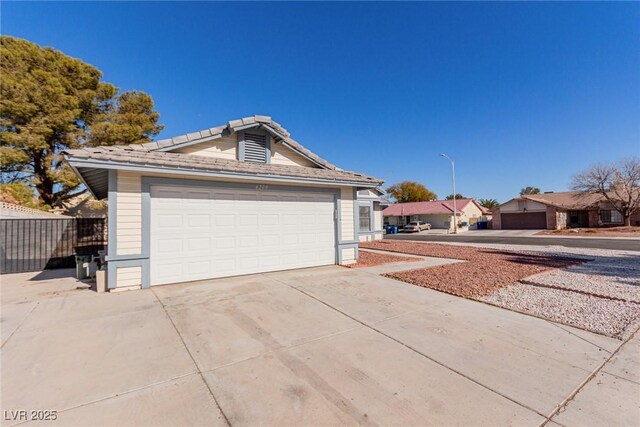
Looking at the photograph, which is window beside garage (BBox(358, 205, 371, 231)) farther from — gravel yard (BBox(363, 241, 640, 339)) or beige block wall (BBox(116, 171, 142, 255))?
beige block wall (BBox(116, 171, 142, 255))

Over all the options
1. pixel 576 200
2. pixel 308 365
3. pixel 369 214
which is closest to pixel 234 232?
pixel 308 365

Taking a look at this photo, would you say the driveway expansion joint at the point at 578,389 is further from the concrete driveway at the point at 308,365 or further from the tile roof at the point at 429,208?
the tile roof at the point at 429,208

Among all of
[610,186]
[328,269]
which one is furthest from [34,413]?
[610,186]

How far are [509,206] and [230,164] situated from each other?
125ft

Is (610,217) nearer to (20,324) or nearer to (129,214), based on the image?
(129,214)

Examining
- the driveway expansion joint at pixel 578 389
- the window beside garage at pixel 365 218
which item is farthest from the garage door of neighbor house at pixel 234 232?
the window beside garage at pixel 365 218

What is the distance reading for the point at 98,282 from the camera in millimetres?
6074

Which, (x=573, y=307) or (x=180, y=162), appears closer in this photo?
(x=573, y=307)

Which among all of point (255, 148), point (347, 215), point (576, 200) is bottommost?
point (347, 215)

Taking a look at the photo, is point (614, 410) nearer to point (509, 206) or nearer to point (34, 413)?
point (34, 413)

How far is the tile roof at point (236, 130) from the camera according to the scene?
24.5 feet

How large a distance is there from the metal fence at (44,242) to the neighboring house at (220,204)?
1992 millimetres

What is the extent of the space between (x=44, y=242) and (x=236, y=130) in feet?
28.5

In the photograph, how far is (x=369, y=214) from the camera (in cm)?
1877
